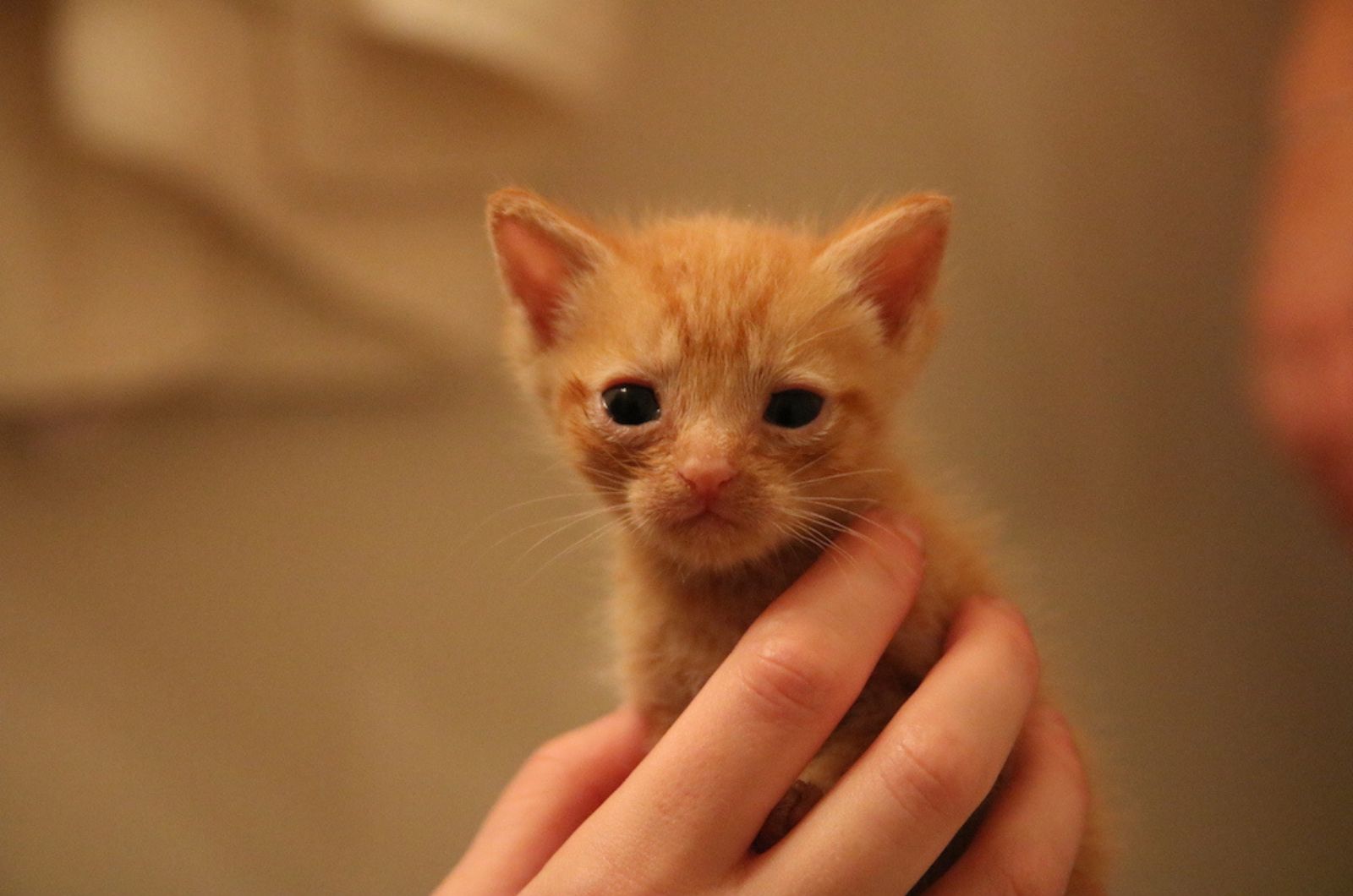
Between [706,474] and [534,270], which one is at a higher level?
[534,270]

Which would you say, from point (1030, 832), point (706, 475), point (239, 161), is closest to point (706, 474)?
point (706, 475)

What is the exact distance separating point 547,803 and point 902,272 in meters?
0.57

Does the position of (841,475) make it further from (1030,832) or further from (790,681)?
(1030,832)

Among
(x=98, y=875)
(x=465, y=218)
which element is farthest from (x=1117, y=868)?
(x=98, y=875)

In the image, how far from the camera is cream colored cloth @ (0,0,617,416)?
3.13 feet

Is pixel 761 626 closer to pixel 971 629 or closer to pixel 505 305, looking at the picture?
pixel 971 629

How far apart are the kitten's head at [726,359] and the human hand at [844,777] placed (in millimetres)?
71

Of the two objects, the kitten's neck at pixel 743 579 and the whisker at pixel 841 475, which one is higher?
the whisker at pixel 841 475

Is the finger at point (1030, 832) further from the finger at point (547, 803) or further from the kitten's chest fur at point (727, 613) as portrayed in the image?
the finger at point (547, 803)

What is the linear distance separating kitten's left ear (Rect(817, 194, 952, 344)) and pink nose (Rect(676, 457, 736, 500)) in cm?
19

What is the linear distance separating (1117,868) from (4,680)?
1.36 m

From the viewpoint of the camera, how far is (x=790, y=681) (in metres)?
0.62

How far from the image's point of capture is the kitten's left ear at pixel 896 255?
2.25ft

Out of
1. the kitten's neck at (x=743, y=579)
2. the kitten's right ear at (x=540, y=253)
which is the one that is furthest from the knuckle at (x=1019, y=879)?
the kitten's right ear at (x=540, y=253)
